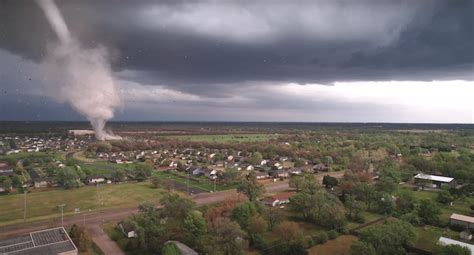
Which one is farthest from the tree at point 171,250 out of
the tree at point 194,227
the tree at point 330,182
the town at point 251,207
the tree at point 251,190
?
the tree at point 330,182

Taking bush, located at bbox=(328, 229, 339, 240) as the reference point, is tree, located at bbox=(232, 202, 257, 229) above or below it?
above

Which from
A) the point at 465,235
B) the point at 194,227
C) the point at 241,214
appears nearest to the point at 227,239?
the point at 194,227

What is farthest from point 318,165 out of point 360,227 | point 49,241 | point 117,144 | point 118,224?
point 117,144

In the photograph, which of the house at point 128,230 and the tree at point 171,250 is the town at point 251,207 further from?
the tree at point 171,250

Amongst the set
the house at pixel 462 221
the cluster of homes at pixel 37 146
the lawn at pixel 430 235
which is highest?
the cluster of homes at pixel 37 146

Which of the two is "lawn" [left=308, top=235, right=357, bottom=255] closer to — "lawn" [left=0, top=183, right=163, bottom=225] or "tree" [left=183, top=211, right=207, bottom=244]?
"tree" [left=183, top=211, right=207, bottom=244]

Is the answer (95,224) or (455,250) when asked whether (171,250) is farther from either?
(455,250)

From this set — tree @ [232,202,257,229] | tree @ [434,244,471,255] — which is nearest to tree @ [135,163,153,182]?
tree @ [232,202,257,229]

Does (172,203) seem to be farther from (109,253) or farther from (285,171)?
(285,171)
